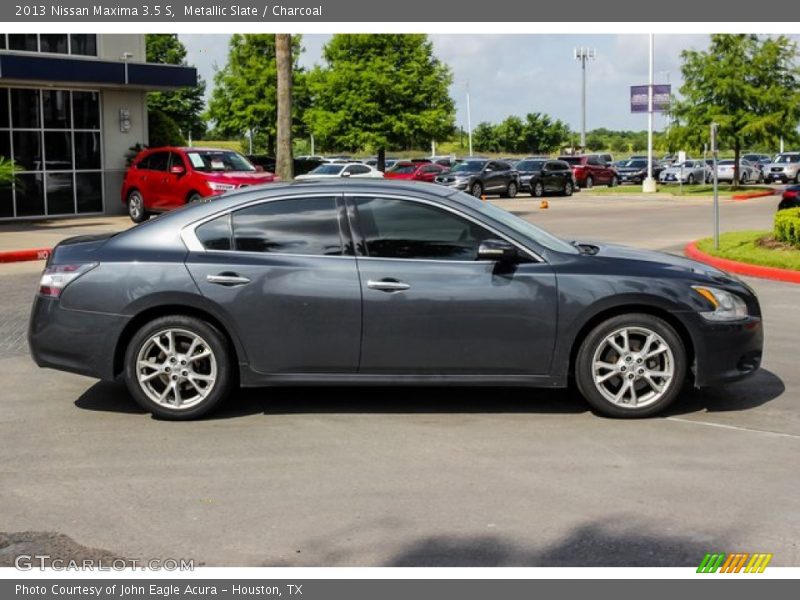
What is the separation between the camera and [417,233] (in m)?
7.16

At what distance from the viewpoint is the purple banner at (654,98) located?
160 ft

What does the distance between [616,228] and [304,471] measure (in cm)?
1970

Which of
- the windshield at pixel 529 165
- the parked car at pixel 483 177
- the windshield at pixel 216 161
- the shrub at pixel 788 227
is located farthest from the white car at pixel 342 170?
the shrub at pixel 788 227

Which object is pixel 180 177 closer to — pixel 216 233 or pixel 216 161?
pixel 216 161

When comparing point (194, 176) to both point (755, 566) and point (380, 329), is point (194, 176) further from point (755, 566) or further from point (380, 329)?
point (755, 566)

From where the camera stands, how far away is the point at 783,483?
5.77 metres

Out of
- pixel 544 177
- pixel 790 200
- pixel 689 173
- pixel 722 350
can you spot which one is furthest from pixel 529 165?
pixel 722 350

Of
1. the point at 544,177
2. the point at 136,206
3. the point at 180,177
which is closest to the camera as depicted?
the point at 180,177

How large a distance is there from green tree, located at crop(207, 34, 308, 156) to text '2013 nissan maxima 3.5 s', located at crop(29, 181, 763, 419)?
47.5 m

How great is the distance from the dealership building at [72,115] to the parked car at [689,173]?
112 ft

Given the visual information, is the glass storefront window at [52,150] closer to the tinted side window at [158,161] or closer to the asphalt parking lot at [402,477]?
the tinted side window at [158,161]

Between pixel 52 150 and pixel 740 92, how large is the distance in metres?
28.7

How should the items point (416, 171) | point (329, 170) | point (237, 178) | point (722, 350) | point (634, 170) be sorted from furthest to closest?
1. point (634, 170)
2. point (416, 171)
3. point (329, 170)
4. point (237, 178)
5. point (722, 350)

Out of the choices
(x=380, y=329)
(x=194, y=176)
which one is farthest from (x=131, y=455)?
(x=194, y=176)
